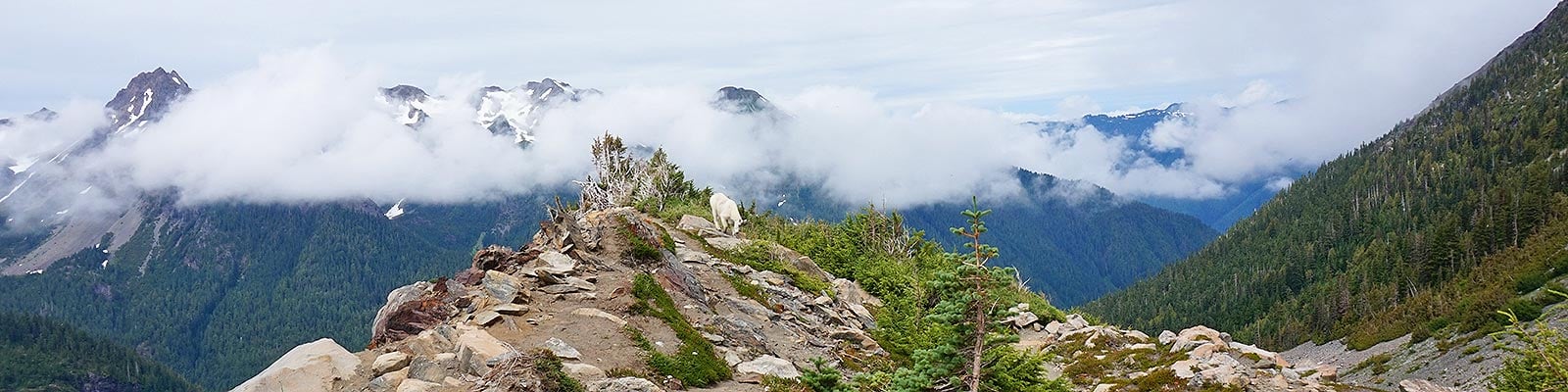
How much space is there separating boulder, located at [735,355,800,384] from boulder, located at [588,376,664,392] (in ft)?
9.33

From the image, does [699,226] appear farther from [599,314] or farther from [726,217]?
[599,314]

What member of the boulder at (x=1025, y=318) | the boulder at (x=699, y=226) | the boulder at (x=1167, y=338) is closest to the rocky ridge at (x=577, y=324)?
the boulder at (x=699, y=226)

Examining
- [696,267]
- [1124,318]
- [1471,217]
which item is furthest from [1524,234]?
[696,267]

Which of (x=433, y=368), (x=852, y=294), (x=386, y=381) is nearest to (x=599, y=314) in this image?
(x=433, y=368)

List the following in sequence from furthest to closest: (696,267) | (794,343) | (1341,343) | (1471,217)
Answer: (1471,217), (1341,343), (696,267), (794,343)

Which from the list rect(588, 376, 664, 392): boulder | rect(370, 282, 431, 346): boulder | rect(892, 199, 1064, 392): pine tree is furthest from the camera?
rect(370, 282, 431, 346): boulder

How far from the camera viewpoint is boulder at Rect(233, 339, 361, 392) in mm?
13344

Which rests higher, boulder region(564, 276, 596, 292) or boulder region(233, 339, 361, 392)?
boulder region(564, 276, 596, 292)

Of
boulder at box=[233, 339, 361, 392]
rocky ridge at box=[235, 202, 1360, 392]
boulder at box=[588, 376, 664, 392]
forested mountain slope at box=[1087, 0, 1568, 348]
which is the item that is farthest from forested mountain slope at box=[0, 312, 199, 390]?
forested mountain slope at box=[1087, 0, 1568, 348]

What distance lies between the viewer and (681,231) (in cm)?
3188

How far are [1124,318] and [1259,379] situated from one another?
592 feet

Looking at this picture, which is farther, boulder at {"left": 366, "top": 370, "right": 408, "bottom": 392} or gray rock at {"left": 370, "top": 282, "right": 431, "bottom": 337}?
gray rock at {"left": 370, "top": 282, "right": 431, "bottom": 337}

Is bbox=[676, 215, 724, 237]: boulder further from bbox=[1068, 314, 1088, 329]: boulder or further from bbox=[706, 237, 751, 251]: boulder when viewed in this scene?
bbox=[1068, 314, 1088, 329]: boulder

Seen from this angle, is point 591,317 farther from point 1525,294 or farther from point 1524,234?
point 1524,234
